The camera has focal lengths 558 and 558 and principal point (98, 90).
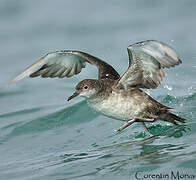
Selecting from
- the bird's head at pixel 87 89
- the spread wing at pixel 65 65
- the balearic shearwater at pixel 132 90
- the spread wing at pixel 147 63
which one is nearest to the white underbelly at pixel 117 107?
the balearic shearwater at pixel 132 90

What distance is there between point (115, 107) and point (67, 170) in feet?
5.07

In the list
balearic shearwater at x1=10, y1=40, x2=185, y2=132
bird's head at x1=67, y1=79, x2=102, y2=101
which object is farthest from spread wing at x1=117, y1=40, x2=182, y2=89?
bird's head at x1=67, y1=79, x2=102, y2=101

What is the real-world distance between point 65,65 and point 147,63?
7.18 ft

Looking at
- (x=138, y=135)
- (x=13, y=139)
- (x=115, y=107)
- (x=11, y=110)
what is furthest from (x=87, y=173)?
(x=11, y=110)

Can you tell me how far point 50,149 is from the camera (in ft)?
33.1

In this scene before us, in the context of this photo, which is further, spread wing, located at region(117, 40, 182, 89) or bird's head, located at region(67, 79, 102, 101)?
bird's head, located at region(67, 79, 102, 101)

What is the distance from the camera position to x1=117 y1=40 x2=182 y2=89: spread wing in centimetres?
829

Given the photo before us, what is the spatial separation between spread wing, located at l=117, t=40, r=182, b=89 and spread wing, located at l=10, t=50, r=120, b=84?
82 centimetres

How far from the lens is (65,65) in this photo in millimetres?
10602

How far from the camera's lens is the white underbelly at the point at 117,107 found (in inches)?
357

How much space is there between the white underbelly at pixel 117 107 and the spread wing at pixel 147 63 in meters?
0.29

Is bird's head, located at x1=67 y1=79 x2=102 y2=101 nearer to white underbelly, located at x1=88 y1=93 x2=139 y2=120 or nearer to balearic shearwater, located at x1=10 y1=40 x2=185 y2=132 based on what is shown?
balearic shearwater, located at x1=10 y1=40 x2=185 y2=132

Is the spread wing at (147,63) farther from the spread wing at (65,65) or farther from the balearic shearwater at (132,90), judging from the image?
the spread wing at (65,65)

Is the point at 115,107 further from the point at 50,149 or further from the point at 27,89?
the point at 27,89
